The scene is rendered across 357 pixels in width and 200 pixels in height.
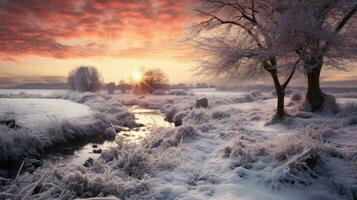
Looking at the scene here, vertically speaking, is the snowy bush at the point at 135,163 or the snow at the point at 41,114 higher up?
the snowy bush at the point at 135,163

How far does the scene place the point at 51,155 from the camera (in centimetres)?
1302

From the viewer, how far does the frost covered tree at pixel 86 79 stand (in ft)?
240

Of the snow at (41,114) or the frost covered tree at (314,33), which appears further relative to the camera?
the snow at (41,114)

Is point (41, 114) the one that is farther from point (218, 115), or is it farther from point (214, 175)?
point (214, 175)

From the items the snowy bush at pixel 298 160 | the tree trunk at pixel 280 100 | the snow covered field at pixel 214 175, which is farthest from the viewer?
the tree trunk at pixel 280 100

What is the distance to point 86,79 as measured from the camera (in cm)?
7331

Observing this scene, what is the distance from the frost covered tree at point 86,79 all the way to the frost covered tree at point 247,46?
199 ft

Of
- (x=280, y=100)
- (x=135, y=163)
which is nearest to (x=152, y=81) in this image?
(x=280, y=100)

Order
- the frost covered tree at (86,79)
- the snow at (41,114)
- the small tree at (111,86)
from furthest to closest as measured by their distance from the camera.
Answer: the small tree at (111,86) < the frost covered tree at (86,79) < the snow at (41,114)

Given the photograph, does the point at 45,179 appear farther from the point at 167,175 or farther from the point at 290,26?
the point at 290,26

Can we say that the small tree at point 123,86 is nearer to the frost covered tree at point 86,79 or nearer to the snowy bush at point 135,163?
the frost covered tree at point 86,79

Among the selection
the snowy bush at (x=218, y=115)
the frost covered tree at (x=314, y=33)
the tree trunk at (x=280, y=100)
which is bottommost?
the snowy bush at (x=218, y=115)

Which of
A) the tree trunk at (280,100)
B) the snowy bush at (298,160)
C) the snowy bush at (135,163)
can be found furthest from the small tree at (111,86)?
the snowy bush at (298,160)

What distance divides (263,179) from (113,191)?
3.57 metres
